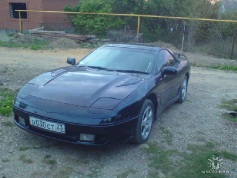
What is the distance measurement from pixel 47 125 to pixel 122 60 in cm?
198

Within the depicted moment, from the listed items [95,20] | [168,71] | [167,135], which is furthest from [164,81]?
[95,20]

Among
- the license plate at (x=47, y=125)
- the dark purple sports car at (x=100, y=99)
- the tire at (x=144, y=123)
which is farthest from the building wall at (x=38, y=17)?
the license plate at (x=47, y=125)

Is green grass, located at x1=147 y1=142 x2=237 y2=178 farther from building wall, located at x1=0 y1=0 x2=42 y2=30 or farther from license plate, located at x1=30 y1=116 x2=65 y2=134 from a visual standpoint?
building wall, located at x1=0 y1=0 x2=42 y2=30

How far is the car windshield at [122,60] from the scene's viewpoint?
5.14 meters

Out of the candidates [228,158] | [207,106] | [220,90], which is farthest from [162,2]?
[228,158]

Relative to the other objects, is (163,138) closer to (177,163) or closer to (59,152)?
(177,163)

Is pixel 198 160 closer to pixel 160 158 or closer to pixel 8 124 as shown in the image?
pixel 160 158

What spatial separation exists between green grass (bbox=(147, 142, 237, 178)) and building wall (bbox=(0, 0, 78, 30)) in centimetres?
1729

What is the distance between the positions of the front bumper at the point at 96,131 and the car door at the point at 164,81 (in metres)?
1.12

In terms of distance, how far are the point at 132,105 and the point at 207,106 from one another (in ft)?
10.7

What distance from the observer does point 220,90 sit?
332 inches

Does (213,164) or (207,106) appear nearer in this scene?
(213,164)

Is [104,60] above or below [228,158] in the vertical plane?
above

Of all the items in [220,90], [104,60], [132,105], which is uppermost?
[104,60]
